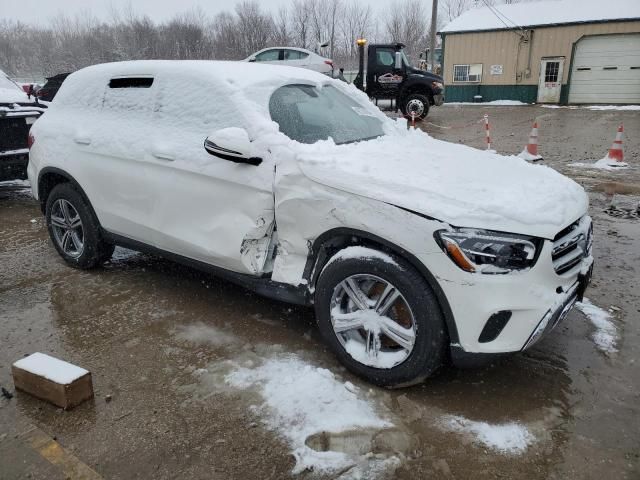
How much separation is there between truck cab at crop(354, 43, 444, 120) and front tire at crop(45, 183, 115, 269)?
45.8ft

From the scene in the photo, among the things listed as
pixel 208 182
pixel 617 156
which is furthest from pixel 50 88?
pixel 617 156

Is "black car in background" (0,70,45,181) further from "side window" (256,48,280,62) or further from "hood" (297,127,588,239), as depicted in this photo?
"side window" (256,48,280,62)

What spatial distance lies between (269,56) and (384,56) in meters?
4.77

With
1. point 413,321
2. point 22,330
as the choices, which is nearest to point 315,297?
point 413,321

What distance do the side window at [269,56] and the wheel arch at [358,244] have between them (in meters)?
17.6

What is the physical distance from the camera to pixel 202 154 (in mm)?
3367

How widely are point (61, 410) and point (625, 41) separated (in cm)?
2626

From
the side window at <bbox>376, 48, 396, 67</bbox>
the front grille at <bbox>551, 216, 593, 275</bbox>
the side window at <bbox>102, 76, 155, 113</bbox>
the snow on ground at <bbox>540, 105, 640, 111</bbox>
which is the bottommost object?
the snow on ground at <bbox>540, 105, 640, 111</bbox>

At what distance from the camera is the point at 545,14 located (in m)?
24.5

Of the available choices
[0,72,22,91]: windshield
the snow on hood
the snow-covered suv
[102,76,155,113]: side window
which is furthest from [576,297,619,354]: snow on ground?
[0,72,22,91]: windshield

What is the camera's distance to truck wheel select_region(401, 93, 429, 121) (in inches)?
671

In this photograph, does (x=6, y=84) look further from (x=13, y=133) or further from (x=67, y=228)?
(x=67, y=228)

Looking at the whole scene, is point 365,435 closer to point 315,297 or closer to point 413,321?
point 413,321

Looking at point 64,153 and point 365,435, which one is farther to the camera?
point 64,153
